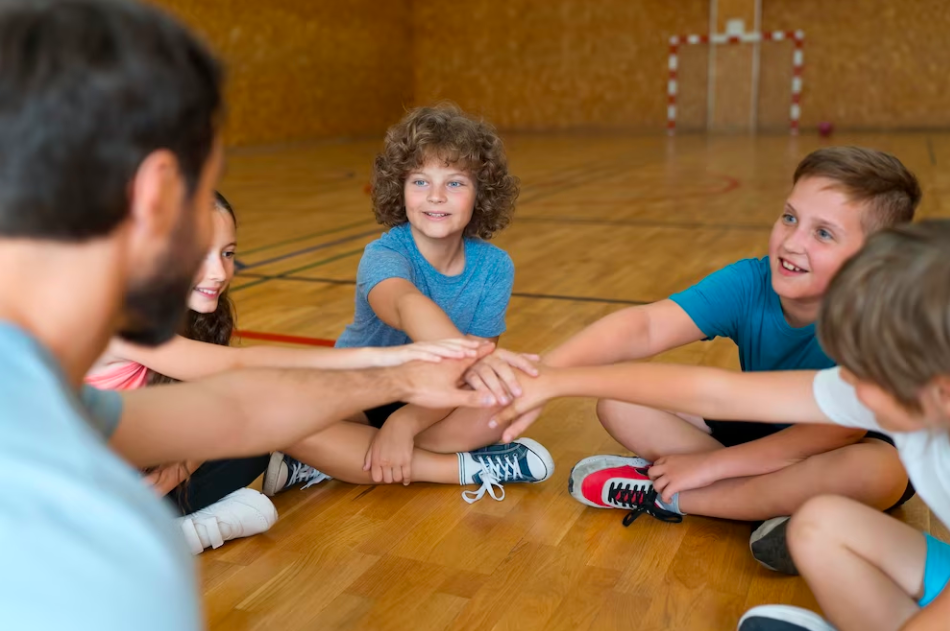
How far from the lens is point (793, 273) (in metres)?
1.69

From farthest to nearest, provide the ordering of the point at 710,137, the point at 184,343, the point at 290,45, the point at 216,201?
the point at 710,137 → the point at 290,45 → the point at 216,201 → the point at 184,343

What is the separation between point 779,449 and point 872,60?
12.9m

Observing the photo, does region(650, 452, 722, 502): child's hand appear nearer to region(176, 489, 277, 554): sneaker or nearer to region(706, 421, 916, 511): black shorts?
region(706, 421, 916, 511): black shorts

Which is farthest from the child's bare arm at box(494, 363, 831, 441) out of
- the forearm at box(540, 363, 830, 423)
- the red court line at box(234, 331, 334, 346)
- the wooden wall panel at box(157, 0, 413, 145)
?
the wooden wall panel at box(157, 0, 413, 145)

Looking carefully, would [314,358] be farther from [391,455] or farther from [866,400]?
[866,400]

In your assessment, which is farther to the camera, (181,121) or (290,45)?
(290,45)

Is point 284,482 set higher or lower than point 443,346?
lower

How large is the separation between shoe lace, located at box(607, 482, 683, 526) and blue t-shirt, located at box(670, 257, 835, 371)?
0.35 meters

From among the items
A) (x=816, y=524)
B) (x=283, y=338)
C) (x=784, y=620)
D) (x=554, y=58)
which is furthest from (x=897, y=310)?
(x=554, y=58)

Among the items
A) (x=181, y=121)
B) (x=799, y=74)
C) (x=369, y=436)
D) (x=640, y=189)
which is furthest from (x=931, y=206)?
(x=799, y=74)

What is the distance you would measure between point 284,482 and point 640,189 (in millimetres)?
5817

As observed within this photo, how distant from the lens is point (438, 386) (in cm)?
141

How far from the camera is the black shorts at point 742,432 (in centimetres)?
179

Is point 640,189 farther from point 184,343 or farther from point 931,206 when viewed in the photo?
point 184,343
